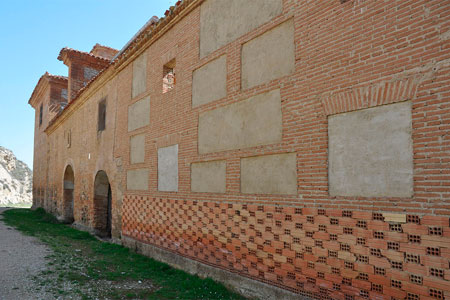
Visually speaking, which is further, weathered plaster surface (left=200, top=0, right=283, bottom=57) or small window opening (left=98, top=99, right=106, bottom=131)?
small window opening (left=98, top=99, right=106, bottom=131)

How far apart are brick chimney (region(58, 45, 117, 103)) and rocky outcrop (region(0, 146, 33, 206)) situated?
2267cm

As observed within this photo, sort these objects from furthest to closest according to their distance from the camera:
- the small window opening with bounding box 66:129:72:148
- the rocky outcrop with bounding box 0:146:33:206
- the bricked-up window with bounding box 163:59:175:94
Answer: the rocky outcrop with bounding box 0:146:33:206 < the small window opening with bounding box 66:129:72:148 < the bricked-up window with bounding box 163:59:175:94

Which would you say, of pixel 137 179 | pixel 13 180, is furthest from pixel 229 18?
pixel 13 180

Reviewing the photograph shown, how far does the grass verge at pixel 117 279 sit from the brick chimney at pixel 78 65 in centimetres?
1038

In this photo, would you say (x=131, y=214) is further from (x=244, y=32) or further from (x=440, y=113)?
(x=440, y=113)

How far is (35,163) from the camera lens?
76.0ft

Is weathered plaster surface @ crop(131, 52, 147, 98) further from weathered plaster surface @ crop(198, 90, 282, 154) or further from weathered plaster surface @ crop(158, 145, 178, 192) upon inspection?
weathered plaster surface @ crop(198, 90, 282, 154)

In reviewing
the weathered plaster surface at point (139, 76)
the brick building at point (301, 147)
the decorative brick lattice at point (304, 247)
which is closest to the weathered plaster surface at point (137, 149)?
the brick building at point (301, 147)

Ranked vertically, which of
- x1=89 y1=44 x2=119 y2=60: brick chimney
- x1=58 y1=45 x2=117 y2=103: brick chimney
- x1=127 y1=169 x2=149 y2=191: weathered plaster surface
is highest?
x1=89 y1=44 x2=119 y2=60: brick chimney

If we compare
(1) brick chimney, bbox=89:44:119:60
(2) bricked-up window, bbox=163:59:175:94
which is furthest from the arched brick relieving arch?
(1) brick chimney, bbox=89:44:119:60

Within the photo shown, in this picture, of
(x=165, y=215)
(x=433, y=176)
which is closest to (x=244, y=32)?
(x=433, y=176)

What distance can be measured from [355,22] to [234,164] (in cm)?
268

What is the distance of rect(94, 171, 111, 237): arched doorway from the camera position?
11094 millimetres

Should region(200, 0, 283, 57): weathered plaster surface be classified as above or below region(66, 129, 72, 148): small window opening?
above
